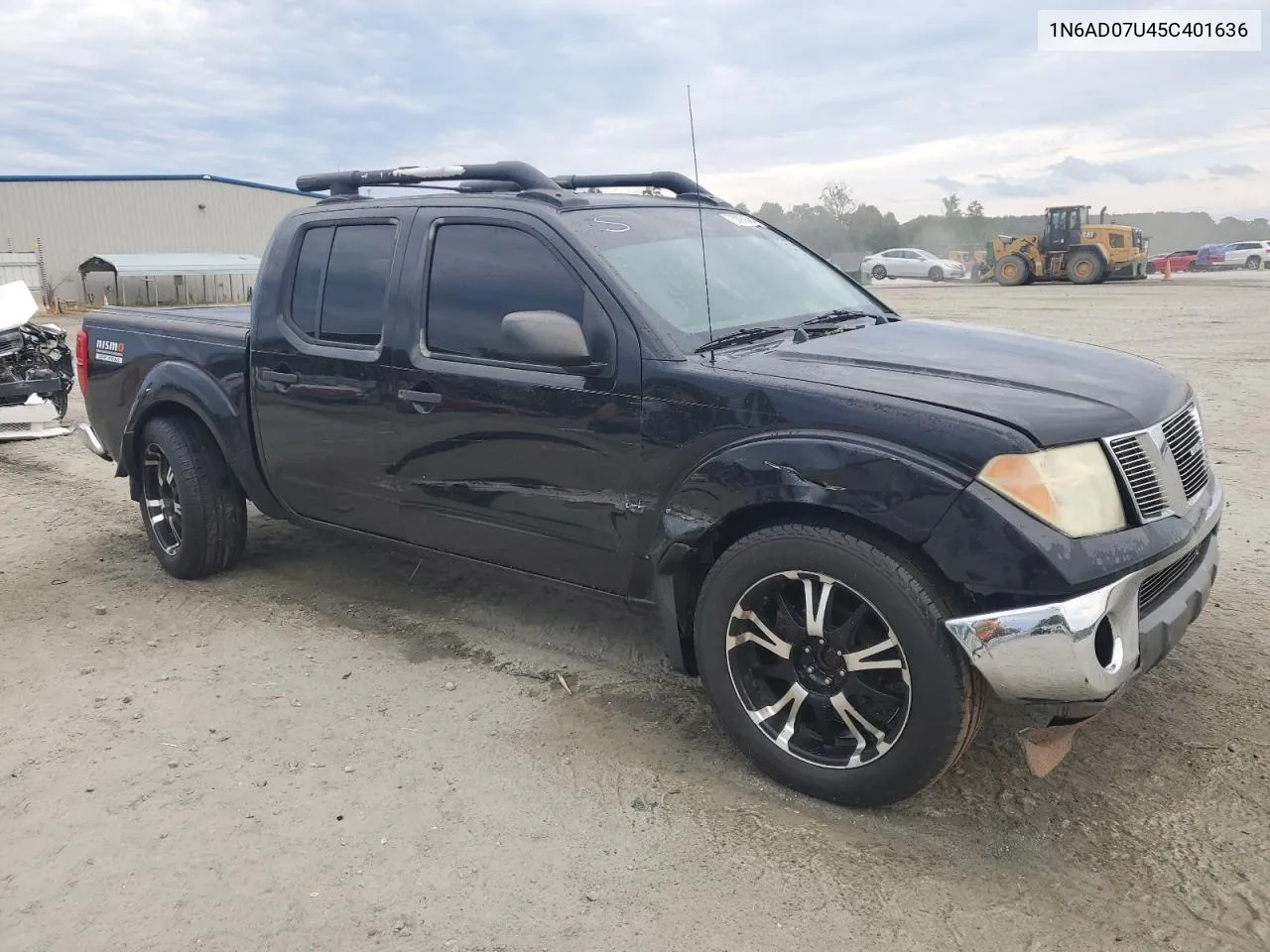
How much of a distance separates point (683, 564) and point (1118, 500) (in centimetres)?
131

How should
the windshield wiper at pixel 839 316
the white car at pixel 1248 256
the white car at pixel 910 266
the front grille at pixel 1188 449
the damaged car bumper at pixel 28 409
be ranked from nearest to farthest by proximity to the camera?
the front grille at pixel 1188 449
the windshield wiper at pixel 839 316
the damaged car bumper at pixel 28 409
the white car at pixel 910 266
the white car at pixel 1248 256

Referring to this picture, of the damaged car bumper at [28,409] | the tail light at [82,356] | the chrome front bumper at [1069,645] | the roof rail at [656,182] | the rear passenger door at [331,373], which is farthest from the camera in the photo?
the damaged car bumper at [28,409]

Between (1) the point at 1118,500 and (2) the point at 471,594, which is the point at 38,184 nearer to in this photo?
(2) the point at 471,594

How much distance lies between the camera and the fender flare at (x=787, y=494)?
8.84 feet

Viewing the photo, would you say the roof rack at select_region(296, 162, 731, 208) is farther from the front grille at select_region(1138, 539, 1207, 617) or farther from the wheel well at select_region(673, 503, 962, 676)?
the front grille at select_region(1138, 539, 1207, 617)

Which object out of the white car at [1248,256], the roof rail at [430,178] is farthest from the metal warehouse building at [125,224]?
A: the white car at [1248,256]

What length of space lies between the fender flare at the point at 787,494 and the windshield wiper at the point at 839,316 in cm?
92

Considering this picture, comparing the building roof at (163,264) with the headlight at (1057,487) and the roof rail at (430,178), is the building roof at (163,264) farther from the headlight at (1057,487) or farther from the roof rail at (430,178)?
the headlight at (1057,487)

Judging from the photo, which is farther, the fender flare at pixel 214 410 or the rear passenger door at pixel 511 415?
the fender flare at pixel 214 410

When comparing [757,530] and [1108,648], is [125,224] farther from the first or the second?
[1108,648]

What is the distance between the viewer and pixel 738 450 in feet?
9.98

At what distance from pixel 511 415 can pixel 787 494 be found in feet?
3.86

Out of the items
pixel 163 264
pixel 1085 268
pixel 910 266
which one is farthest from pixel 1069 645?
pixel 163 264

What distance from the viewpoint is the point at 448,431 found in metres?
3.82
